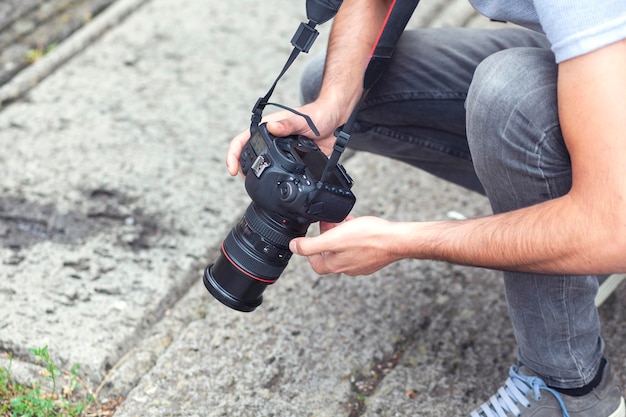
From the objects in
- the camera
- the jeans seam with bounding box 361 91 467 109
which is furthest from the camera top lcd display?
the jeans seam with bounding box 361 91 467 109

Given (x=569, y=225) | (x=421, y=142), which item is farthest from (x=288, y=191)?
(x=421, y=142)

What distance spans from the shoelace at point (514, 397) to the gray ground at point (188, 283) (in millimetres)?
137

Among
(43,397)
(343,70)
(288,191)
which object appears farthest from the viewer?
(343,70)

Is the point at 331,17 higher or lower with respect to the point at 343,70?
higher

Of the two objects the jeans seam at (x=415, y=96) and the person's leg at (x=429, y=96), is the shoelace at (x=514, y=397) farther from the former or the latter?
the jeans seam at (x=415, y=96)

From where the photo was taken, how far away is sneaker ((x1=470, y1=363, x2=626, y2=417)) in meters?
1.82

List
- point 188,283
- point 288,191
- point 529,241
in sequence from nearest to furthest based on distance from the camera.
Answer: point 529,241 → point 288,191 → point 188,283

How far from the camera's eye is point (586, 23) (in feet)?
4.56

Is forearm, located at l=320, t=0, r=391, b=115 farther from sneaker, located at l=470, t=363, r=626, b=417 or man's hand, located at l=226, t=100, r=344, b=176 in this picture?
sneaker, located at l=470, t=363, r=626, b=417

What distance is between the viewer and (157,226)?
8.39ft

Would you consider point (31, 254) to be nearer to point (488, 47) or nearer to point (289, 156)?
point (289, 156)

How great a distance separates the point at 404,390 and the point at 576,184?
79 cm

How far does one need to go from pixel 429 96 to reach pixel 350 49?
0.76 ft

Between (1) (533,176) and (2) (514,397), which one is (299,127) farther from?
(2) (514,397)
